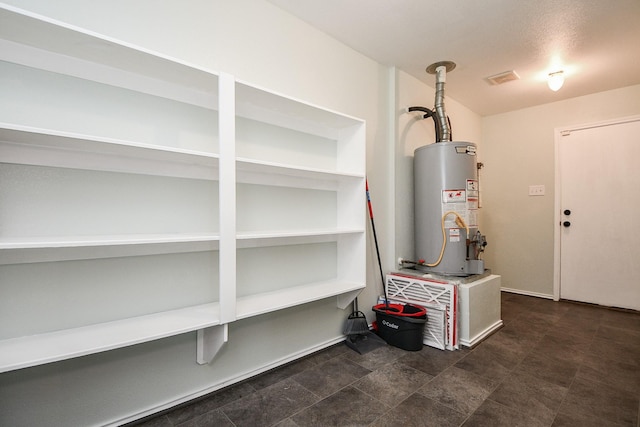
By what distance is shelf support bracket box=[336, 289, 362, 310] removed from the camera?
93.2 inches

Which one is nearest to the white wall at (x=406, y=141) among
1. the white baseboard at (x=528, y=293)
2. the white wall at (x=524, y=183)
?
the white wall at (x=524, y=183)

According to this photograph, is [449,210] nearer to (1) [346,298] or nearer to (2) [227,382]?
(1) [346,298]

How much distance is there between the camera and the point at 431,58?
2840 mm

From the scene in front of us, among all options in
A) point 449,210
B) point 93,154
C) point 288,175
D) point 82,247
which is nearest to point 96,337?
point 82,247

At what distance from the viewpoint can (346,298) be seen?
2.42 m

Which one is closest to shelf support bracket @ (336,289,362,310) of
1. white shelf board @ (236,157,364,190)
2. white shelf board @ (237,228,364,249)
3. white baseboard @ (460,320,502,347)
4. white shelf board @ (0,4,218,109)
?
white shelf board @ (237,228,364,249)

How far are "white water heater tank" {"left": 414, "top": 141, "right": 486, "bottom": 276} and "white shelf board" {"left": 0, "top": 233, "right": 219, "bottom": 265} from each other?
81.8 inches

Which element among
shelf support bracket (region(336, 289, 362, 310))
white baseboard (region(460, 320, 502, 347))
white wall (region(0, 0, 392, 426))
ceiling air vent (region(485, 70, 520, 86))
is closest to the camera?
white wall (region(0, 0, 392, 426))

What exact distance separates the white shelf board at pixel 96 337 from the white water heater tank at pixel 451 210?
81.2 inches

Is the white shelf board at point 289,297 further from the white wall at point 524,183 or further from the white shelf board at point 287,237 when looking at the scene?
the white wall at point 524,183

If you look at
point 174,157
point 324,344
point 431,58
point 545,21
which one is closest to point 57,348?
point 174,157

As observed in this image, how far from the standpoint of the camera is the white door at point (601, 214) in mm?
3414

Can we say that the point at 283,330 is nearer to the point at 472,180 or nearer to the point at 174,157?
the point at 174,157

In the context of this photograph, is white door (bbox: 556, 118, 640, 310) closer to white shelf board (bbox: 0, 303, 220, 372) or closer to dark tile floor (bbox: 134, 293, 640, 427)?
dark tile floor (bbox: 134, 293, 640, 427)
